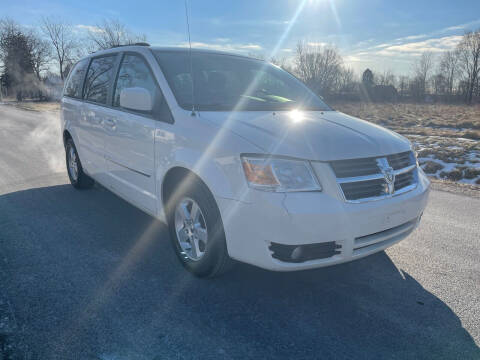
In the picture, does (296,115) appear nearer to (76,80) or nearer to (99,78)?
(99,78)

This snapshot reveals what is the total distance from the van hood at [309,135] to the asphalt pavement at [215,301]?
1064mm

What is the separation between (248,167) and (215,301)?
997mm

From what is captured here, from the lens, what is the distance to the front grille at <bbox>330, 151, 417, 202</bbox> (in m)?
2.42

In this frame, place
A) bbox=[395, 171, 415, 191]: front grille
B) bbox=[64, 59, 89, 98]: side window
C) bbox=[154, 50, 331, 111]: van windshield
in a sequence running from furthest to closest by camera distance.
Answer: bbox=[64, 59, 89, 98]: side window
bbox=[154, 50, 331, 111]: van windshield
bbox=[395, 171, 415, 191]: front grille

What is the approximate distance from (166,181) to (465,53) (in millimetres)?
90436

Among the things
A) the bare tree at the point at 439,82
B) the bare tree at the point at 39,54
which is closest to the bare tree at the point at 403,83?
the bare tree at the point at 439,82

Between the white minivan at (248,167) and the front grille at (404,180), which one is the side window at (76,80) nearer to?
the white minivan at (248,167)

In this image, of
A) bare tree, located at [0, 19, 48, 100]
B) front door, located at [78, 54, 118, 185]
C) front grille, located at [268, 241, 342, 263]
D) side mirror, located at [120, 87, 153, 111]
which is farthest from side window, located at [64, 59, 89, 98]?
bare tree, located at [0, 19, 48, 100]

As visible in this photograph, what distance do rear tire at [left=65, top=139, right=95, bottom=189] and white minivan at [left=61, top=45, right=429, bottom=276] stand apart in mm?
1454

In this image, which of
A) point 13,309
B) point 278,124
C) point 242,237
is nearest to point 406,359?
point 242,237

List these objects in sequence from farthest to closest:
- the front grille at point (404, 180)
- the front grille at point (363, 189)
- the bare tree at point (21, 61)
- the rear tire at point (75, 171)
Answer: the bare tree at point (21, 61), the rear tire at point (75, 171), the front grille at point (404, 180), the front grille at point (363, 189)

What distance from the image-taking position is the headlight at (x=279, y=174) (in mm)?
2332

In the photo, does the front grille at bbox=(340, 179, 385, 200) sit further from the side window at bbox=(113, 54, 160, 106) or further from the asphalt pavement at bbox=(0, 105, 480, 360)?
the side window at bbox=(113, 54, 160, 106)

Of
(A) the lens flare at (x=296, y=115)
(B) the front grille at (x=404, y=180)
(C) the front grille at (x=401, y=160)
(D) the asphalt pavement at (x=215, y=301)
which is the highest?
(A) the lens flare at (x=296, y=115)
